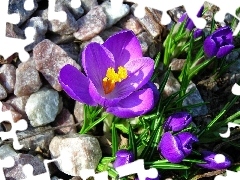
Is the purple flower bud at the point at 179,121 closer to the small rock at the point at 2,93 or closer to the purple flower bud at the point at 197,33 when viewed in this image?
the purple flower bud at the point at 197,33

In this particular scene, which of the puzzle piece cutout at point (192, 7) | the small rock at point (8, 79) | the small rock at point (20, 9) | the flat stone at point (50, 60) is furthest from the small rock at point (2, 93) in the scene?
the puzzle piece cutout at point (192, 7)

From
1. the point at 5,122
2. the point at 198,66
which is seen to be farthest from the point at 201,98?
the point at 5,122

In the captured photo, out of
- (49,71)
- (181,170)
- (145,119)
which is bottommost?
(181,170)

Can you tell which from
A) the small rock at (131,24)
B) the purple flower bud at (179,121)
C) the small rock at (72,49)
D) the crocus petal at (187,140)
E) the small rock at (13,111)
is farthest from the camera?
the small rock at (131,24)

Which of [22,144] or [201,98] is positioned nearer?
[22,144]

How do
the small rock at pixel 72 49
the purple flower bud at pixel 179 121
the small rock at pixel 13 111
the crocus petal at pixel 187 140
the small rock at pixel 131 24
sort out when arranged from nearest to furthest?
the crocus petal at pixel 187 140 → the purple flower bud at pixel 179 121 → the small rock at pixel 13 111 → the small rock at pixel 72 49 → the small rock at pixel 131 24

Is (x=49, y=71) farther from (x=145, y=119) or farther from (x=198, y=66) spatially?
(x=198, y=66)

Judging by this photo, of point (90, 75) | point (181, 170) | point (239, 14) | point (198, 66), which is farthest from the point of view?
point (239, 14)
